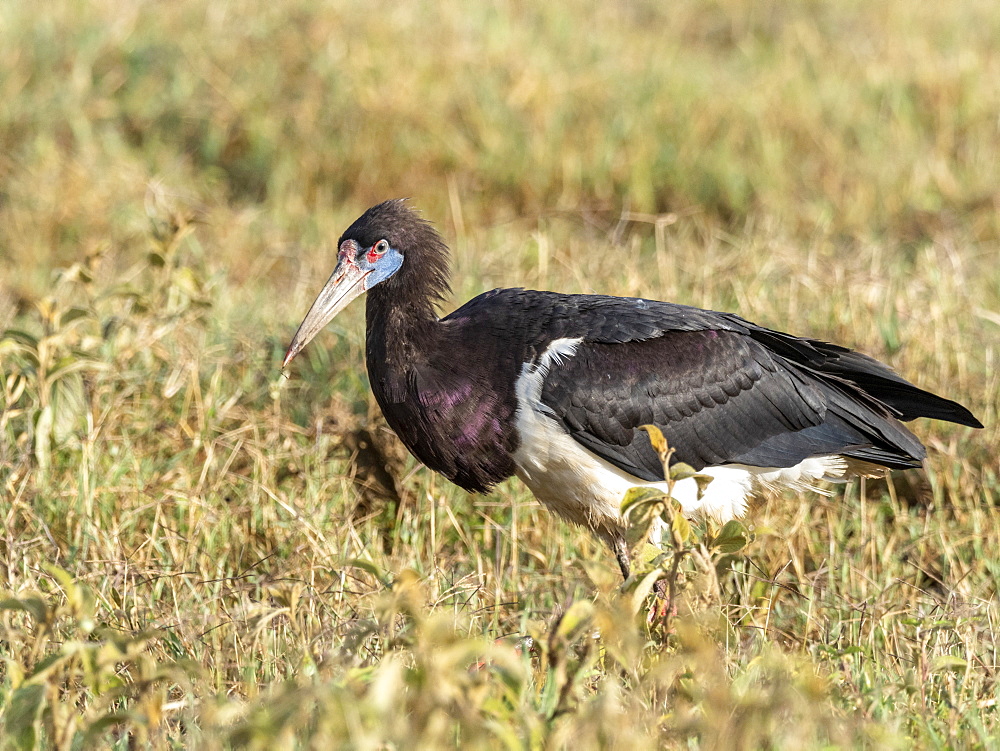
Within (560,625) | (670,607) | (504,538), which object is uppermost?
(560,625)

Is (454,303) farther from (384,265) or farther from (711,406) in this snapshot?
(711,406)

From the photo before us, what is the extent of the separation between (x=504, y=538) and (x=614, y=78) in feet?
12.3

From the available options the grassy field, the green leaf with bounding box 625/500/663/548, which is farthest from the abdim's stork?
the green leaf with bounding box 625/500/663/548

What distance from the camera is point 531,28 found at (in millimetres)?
7289

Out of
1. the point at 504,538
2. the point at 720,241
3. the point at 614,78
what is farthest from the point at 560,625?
the point at 614,78

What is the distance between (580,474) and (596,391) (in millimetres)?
223

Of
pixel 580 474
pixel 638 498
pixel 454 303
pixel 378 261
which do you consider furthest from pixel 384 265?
pixel 454 303

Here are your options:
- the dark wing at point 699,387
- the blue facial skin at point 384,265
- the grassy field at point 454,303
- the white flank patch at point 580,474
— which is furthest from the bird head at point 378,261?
the grassy field at point 454,303

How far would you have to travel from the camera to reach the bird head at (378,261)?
3348mm

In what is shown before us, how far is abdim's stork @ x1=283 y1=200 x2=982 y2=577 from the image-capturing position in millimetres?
3186

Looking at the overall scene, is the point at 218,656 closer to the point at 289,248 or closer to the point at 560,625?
the point at 560,625

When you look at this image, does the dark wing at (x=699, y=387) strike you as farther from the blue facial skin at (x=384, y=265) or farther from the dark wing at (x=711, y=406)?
the blue facial skin at (x=384, y=265)

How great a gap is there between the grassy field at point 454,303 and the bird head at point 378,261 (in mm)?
528

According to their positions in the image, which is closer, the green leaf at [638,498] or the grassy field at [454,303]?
the grassy field at [454,303]
